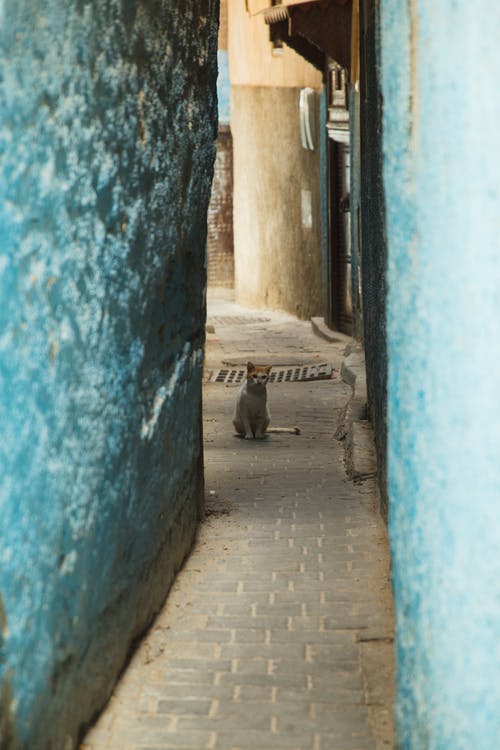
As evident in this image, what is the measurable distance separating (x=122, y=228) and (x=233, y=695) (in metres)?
1.86

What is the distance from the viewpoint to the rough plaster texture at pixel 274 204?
16609mm

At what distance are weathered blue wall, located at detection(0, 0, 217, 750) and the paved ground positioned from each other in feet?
0.70

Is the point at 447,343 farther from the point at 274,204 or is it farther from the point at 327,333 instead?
the point at 274,204

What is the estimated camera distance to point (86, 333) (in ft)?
12.2

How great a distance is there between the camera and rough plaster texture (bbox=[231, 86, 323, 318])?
54.5 feet

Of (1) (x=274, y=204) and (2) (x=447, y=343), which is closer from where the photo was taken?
(2) (x=447, y=343)

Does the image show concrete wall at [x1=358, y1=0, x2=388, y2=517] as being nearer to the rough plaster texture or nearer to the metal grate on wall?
the metal grate on wall

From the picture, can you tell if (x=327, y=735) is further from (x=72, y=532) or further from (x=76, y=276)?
(x=76, y=276)

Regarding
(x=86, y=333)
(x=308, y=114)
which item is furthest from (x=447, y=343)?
(x=308, y=114)

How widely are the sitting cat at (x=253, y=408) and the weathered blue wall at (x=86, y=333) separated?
350cm

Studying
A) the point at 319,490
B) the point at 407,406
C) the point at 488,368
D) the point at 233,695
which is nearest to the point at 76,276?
the point at 407,406

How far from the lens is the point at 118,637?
441 cm

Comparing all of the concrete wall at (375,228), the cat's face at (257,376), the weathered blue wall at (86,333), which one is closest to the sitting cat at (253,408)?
the cat's face at (257,376)

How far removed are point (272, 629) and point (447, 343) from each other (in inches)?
94.0
